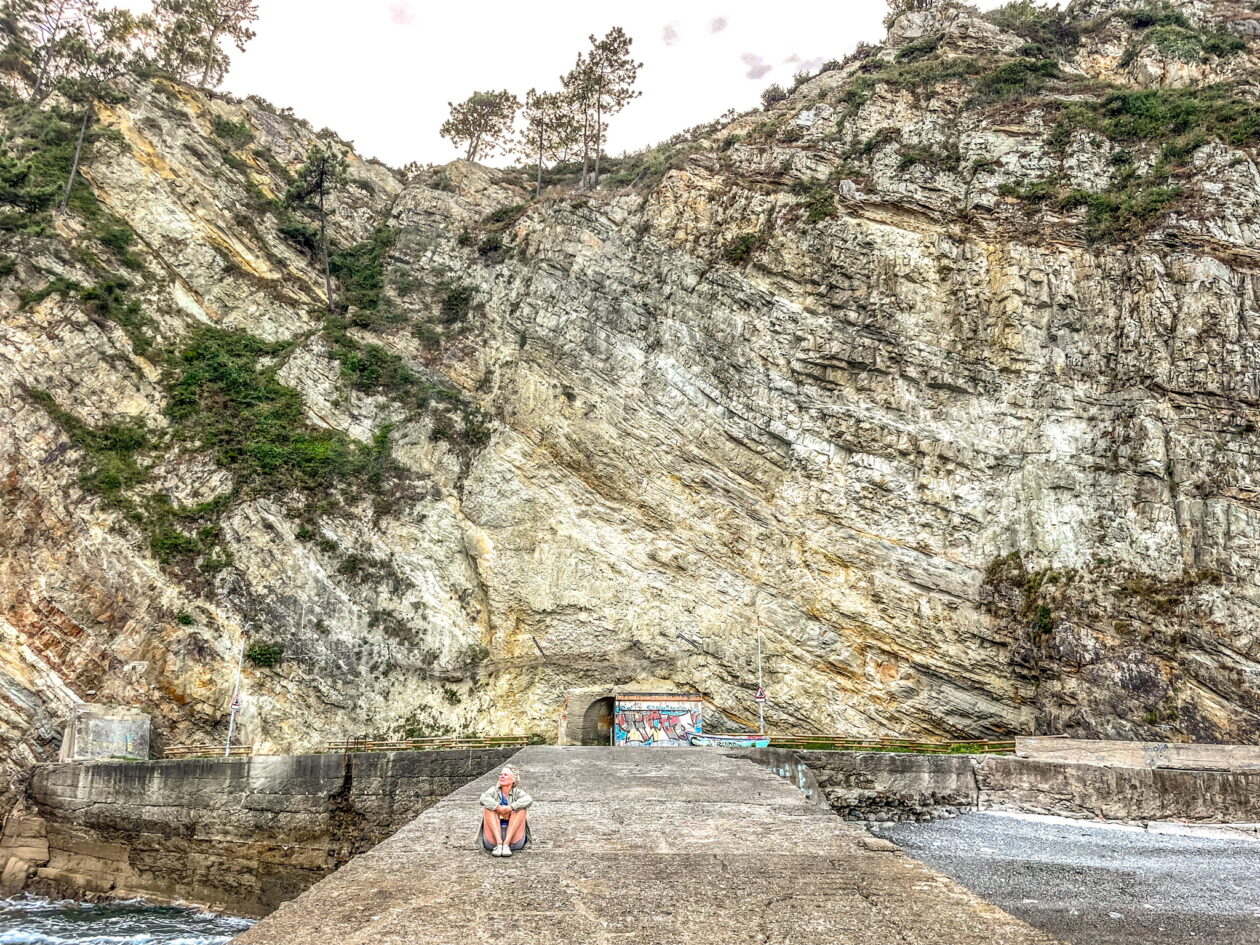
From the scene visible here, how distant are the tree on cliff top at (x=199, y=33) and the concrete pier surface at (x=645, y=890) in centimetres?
4479

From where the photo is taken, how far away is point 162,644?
845 inches

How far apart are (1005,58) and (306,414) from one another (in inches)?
1376

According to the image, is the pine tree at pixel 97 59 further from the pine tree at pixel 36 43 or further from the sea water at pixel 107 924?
the sea water at pixel 107 924

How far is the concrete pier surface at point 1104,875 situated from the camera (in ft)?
30.6

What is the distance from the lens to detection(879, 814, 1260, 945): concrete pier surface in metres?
9.32

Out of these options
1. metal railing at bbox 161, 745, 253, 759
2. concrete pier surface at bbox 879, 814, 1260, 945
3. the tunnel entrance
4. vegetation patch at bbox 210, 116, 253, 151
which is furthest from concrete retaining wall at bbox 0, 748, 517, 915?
vegetation patch at bbox 210, 116, 253, 151

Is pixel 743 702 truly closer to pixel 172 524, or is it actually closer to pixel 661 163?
pixel 172 524

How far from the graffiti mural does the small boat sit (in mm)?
414

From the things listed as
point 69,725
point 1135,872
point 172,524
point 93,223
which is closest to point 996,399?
point 1135,872

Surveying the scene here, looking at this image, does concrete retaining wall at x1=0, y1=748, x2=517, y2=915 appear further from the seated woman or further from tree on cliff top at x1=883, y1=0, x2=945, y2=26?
tree on cliff top at x1=883, y1=0, x2=945, y2=26

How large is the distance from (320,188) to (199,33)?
47.1ft

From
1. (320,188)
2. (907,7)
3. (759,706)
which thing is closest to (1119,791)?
(759,706)

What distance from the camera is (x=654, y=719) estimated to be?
2206 cm

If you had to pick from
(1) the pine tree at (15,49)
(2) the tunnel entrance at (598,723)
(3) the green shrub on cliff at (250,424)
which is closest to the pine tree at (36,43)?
(1) the pine tree at (15,49)
